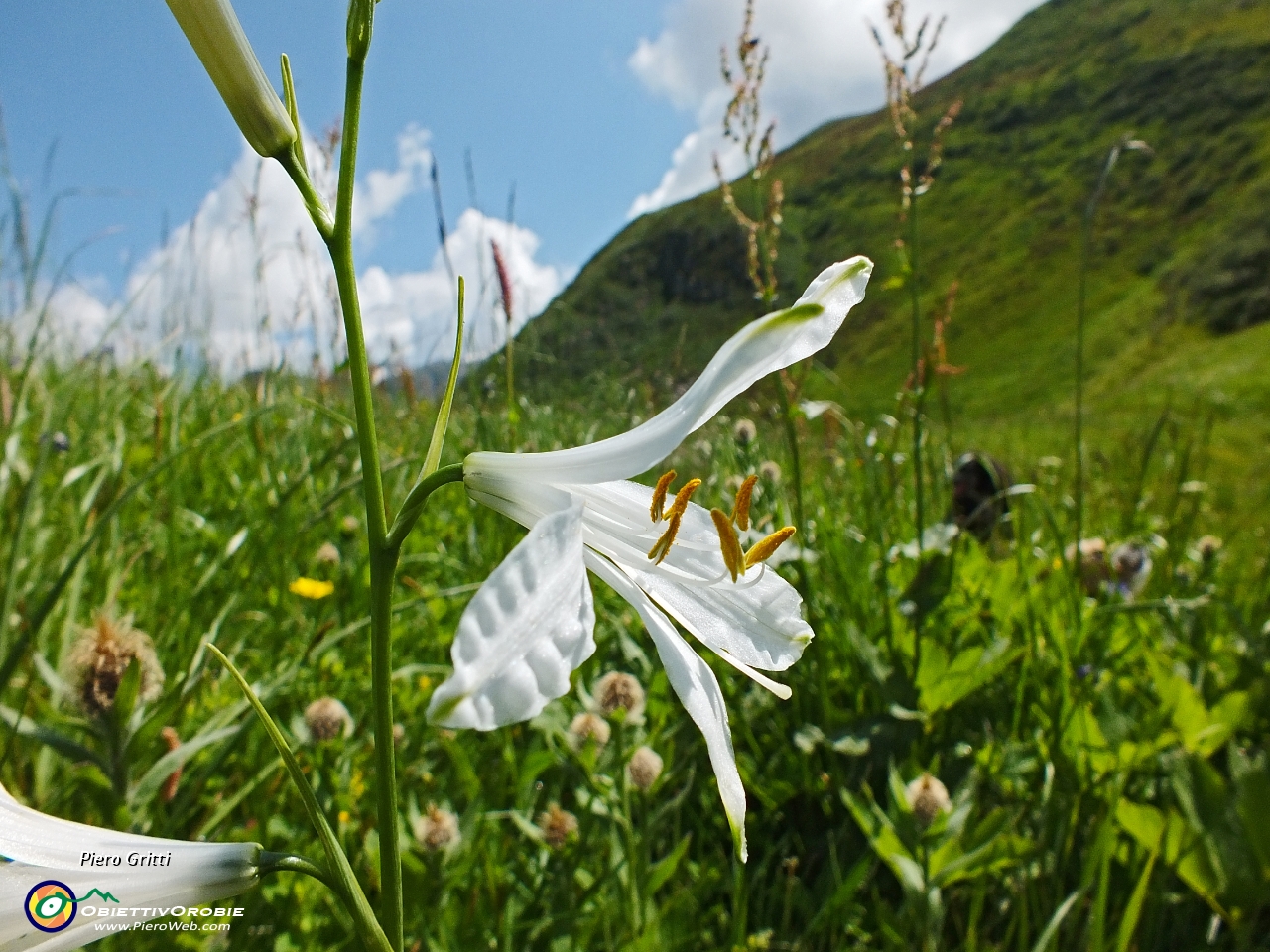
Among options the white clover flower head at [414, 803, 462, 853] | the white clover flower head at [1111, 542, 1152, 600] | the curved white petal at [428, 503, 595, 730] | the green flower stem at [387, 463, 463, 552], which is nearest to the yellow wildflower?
the white clover flower head at [414, 803, 462, 853]

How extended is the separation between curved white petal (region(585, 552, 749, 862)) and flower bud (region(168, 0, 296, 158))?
2.09 feet

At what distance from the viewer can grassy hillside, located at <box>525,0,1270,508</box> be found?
Result: 53.2 metres

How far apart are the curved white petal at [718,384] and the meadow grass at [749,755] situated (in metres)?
0.85

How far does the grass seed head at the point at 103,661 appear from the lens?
1.35 m

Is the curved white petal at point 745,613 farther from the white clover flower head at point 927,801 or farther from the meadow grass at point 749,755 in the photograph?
the white clover flower head at point 927,801

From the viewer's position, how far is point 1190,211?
75.9 meters

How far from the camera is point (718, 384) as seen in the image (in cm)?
79

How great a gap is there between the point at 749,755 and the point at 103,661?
1621mm

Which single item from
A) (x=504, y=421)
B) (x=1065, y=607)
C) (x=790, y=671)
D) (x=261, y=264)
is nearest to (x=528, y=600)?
(x=790, y=671)

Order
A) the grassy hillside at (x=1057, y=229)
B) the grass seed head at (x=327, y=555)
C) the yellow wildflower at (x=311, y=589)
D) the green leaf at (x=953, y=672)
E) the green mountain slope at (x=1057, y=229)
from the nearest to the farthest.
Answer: the green leaf at (x=953, y=672) < the yellow wildflower at (x=311, y=589) < the grass seed head at (x=327, y=555) < the grassy hillside at (x=1057, y=229) < the green mountain slope at (x=1057, y=229)

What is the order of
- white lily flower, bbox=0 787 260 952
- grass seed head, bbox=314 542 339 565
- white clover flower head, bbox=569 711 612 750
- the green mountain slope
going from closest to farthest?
white lily flower, bbox=0 787 260 952
white clover flower head, bbox=569 711 612 750
grass seed head, bbox=314 542 339 565
the green mountain slope

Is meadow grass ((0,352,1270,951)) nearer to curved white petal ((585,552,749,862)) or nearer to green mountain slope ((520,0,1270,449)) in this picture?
curved white petal ((585,552,749,862))

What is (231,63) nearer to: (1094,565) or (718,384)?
(718,384)

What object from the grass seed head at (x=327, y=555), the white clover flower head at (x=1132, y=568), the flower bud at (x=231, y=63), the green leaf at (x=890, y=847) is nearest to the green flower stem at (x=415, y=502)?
the flower bud at (x=231, y=63)
